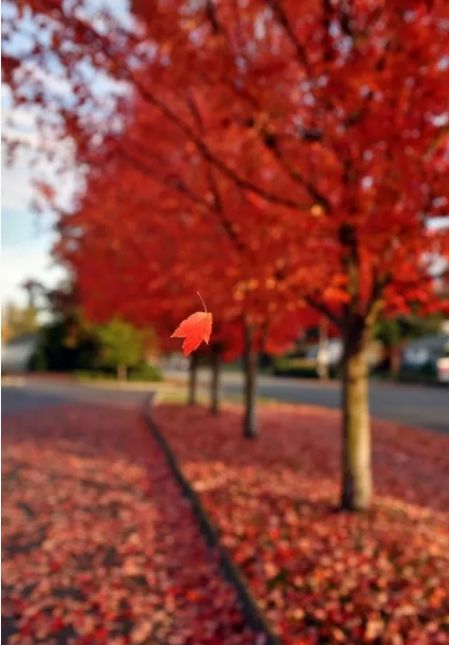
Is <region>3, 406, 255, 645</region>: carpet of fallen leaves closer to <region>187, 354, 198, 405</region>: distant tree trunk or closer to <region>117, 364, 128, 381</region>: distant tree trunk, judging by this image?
<region>187, 354, 198, 405</region>: distant tree trunk

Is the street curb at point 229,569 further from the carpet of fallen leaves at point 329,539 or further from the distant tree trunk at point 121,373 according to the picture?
the distant tree trunk at point 121,373

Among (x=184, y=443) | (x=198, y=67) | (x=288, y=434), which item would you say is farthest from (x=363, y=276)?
(x=288, y=434)

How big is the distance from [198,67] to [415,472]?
26.2 feet

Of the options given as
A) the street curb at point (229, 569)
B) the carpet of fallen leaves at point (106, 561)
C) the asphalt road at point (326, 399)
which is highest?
the asphalt road at point (326, 399)

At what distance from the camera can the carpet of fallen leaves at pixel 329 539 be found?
4.72 meters

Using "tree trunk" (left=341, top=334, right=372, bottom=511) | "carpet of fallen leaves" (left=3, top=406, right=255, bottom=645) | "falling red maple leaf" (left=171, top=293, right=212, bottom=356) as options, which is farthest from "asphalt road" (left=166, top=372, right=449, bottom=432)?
"falling red maple leaf" (left=171, top=293, right=212, bottom=356)

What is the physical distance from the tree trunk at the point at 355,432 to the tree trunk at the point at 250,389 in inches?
272

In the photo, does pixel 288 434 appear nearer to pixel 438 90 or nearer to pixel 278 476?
pixel 278 476

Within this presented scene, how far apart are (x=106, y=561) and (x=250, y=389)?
8161 mm

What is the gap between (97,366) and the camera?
4741 cm

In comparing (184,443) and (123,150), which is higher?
(123,150)

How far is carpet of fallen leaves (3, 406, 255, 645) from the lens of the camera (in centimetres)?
499

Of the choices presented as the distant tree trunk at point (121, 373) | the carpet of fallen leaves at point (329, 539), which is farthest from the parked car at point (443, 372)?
the carpet of fallen leaves at point (329, 539)

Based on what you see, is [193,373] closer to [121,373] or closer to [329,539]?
[329,539]
